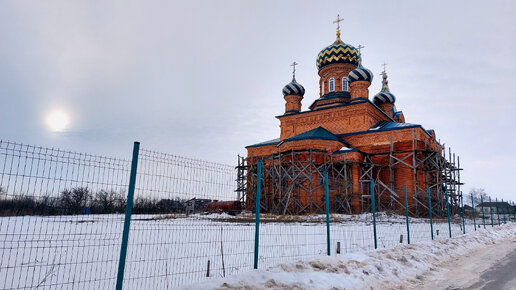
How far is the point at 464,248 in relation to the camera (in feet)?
32.8

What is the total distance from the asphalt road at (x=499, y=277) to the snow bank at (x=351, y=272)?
960 mm

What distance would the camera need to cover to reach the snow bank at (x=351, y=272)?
459cm

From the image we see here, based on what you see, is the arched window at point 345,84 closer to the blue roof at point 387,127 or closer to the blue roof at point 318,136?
the blue roof at point 387,127

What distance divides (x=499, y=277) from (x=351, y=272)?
2.99 metres

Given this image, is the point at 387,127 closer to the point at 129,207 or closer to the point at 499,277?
the point at 499,277

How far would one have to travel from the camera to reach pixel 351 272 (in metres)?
5.62

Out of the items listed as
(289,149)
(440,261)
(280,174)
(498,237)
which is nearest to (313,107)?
(289,149)

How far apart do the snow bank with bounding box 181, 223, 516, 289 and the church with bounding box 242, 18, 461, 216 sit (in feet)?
40.1

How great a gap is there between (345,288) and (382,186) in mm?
20701

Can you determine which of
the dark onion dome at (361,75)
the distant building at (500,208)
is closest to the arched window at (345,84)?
the dark onion dome at (361,75)

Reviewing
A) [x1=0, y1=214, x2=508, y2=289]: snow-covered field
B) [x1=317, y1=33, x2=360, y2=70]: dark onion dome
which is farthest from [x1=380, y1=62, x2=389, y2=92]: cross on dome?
[x1=0, y1=214, x2=508, y2=289]: snow-covered field

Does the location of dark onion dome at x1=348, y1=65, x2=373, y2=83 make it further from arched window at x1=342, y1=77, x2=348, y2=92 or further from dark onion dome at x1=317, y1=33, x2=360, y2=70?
dark onion dome at x1=317, y1=33, x2=360, y2=70

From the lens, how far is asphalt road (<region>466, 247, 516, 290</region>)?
555cm

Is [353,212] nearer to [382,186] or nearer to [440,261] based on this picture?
[382,186]
